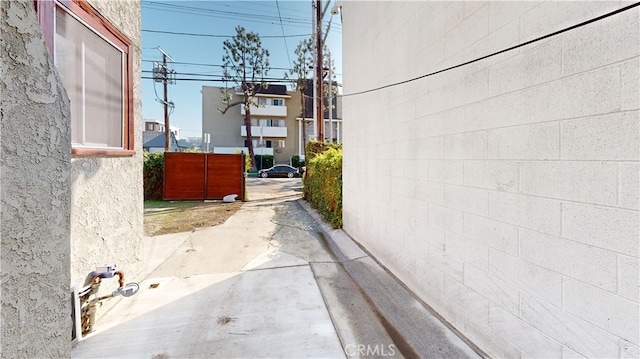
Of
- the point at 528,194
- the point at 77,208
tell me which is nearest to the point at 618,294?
the point at 528,194

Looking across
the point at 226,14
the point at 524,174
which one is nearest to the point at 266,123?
the point at 226,14

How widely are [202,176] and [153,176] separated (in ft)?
5.57

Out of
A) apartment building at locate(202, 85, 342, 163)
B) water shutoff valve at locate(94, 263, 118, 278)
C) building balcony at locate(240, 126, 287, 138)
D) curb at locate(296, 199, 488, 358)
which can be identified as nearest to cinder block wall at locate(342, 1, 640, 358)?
curb at locate(296, 199, 488, 358)

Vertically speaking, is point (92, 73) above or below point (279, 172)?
above

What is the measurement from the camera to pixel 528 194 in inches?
67.1

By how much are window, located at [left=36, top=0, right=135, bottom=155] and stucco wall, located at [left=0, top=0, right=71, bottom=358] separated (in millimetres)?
1480

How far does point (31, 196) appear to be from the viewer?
0.89 metres

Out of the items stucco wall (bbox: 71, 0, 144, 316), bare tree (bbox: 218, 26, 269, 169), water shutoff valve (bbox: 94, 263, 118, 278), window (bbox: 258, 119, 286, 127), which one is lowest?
water shutoff valve (bbox: 94, 263, 118, 278)

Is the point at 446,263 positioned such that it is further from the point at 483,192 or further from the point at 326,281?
the point at 326,281

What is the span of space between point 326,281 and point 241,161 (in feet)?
24.7

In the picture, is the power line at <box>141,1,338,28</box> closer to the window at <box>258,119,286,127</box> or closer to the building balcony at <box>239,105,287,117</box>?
the building balcony at <box>239,105,287,117</box>

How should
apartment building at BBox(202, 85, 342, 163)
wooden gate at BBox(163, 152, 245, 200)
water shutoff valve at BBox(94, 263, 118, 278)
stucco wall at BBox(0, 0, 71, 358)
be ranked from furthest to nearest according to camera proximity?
apartment building at BBox(202, 85, 342, 163) → wooden gate at BBox(163, 152, 245, 200) → water shutoff valve at BBox(94, 263, 118, 278) → stucco wall at BBox(0, 0, 71, 358)

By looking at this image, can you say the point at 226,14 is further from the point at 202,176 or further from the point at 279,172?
the point at 279,172

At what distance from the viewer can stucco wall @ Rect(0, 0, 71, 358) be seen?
812 millimetres
